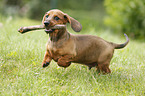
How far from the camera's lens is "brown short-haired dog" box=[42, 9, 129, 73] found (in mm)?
3490

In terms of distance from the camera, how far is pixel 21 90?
10.1 feet

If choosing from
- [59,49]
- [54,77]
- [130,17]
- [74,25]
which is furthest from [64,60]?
[130,17]

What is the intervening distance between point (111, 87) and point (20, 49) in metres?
2.10

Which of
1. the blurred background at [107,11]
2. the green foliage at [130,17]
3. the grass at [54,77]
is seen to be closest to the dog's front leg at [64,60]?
the grass at [54,77]

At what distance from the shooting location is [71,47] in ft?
11.9

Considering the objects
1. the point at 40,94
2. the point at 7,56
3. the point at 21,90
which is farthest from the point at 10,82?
the point at 7,56

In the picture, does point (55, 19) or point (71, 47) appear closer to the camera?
point (55, 19)

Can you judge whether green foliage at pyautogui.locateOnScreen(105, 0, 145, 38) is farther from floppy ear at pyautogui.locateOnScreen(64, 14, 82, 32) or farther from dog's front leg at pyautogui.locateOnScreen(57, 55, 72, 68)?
dog's front leg at pyautogui.locateOnScreen(57, 55, 72, 68)

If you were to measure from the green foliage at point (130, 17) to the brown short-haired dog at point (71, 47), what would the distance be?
6.42 meters

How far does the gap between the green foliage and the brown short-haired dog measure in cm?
642

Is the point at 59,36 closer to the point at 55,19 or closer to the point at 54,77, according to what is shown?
the point at 55,19

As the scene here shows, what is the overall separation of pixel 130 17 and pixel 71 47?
23.9 ft

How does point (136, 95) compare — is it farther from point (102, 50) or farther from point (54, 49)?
point (54, 49)

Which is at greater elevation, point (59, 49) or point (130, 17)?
point (59, 49)
